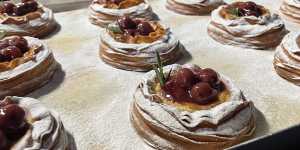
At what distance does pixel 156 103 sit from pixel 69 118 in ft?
1.80

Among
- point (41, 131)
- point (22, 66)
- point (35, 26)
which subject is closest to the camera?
point (41, 131)

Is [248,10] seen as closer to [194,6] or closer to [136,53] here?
[194,6]

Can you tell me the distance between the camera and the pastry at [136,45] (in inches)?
104

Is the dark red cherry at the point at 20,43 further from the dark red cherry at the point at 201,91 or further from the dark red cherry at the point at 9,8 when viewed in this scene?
the dark red cherry at the point at 201,91

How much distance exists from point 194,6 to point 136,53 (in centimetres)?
106

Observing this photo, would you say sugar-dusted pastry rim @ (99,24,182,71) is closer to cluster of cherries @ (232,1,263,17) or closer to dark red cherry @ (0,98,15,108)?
cluster of cherries @ (232,1,263,17)

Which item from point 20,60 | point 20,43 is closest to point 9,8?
point 20,43

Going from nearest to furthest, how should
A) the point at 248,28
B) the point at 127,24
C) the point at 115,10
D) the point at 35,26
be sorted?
the point at 127,24, the point at 248,28, the point at 35,26, the point at 115,10

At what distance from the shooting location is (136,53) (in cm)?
265

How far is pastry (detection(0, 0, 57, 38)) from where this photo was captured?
298cm

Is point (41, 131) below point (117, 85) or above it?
above

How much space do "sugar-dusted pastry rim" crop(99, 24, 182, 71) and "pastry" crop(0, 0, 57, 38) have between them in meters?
0.63

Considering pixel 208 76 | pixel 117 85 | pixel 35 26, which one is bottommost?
pixel 117 85

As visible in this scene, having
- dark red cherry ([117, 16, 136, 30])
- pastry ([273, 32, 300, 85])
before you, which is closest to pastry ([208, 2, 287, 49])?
pastry ([273, 32, 300, 85])
